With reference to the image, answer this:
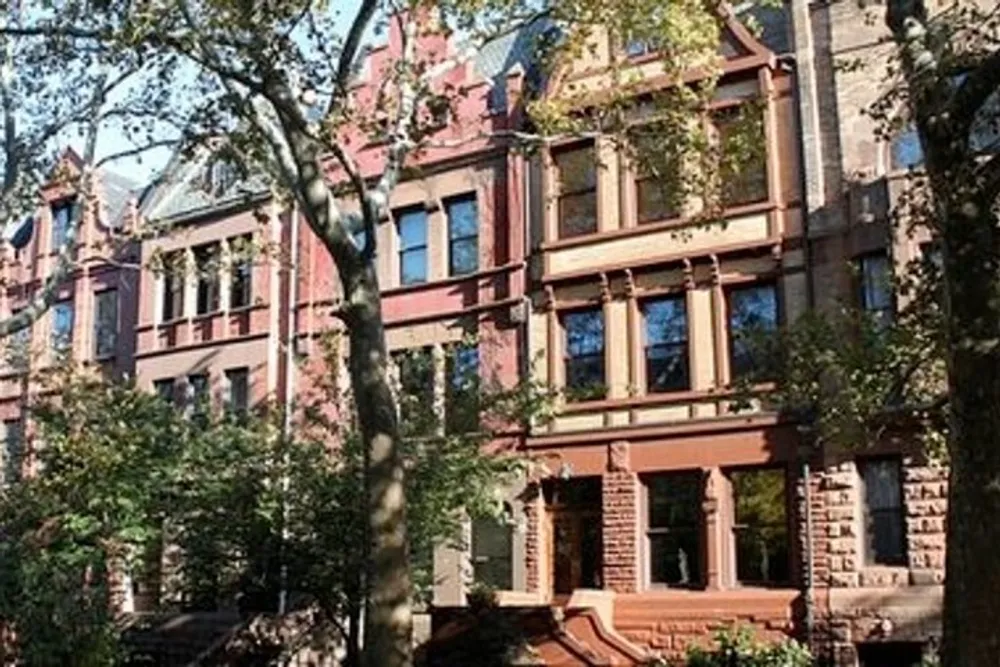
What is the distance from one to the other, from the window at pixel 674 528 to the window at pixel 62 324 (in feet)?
63.0

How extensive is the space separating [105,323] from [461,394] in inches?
629

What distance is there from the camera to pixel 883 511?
22.2m

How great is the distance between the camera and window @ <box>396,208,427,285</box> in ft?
96.3

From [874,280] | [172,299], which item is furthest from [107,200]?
[874,280]

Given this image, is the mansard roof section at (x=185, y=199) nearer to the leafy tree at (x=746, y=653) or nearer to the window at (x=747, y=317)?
the window at (x=747, y=317)

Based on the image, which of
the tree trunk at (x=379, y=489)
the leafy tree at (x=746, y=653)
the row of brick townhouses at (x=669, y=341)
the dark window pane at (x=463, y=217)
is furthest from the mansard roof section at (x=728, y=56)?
the tree trunk at (x=379, y=489)

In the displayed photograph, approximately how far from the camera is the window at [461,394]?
2398 centimetres

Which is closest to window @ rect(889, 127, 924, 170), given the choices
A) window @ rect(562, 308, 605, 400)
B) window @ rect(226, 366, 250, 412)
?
window @ rect(562, 308, 605, 400)

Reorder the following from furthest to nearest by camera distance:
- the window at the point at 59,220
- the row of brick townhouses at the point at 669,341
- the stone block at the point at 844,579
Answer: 1. the window at the point at 59,220
2. the row of brick townhouses at the point at 669,341
3. the stone block at the point at 844,579

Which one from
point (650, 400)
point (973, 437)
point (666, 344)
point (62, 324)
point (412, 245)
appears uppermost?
point (412, 245)

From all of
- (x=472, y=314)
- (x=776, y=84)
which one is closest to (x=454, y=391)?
(x=472, y=314)

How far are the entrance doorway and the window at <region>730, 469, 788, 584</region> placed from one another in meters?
2.89

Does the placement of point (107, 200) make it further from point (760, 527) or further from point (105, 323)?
point (760, 527)

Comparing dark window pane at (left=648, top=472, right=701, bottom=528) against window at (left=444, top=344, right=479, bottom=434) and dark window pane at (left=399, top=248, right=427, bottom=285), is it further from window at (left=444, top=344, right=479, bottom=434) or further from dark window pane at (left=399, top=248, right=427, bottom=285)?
dark window pane at (left=399, top=248, right=427, bottom=285)
